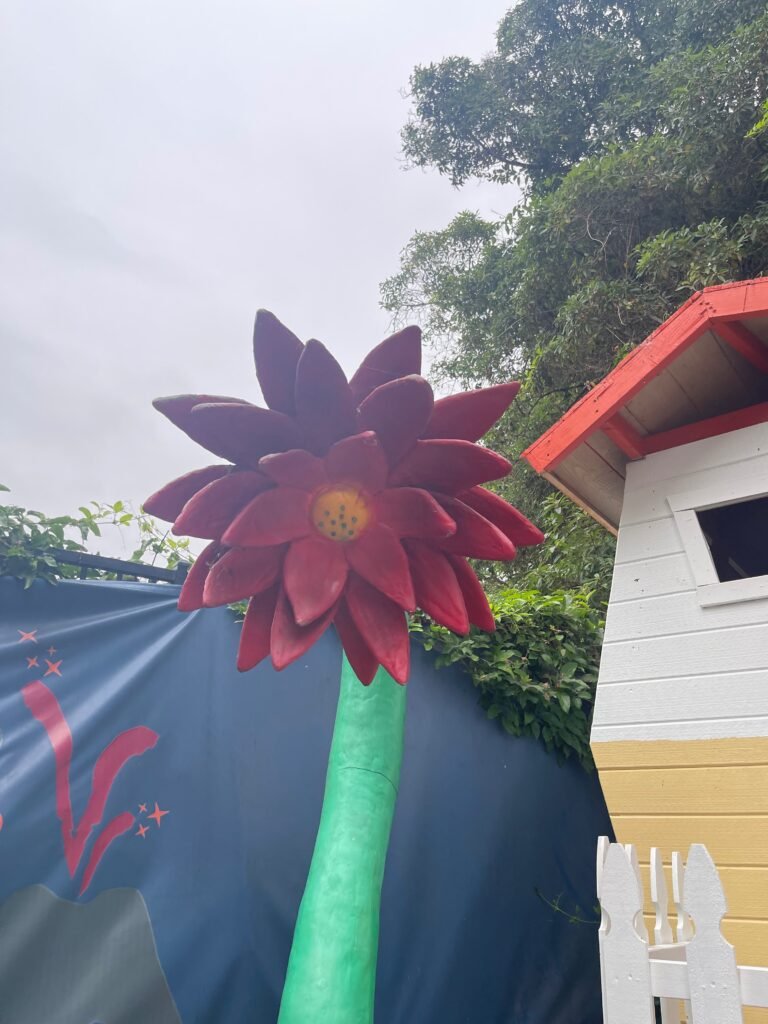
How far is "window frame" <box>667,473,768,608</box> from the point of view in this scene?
1.96 m

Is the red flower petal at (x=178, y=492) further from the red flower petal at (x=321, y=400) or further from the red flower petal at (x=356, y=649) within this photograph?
the red flower petal at (x=356, y=649)

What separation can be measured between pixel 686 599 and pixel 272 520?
4.70 ft

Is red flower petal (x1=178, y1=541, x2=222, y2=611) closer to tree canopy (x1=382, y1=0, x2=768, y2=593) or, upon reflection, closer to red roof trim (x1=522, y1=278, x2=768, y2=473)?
red roof trim (x1=522, y1=278, x2=768, y2=473)

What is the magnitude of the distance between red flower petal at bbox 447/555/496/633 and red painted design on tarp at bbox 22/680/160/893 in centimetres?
111

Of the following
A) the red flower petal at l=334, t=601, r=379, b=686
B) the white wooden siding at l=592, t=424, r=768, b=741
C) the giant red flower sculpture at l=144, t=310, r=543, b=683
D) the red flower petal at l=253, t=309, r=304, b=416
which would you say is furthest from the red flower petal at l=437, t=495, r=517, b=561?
the white wooden siding at l=592, t=424, r=768, b=741

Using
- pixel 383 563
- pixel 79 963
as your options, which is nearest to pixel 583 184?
pixel 383 563

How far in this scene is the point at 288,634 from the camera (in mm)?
1199

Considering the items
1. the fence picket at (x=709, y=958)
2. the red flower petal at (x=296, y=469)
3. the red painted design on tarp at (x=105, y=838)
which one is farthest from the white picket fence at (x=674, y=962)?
the red painted design on tarp at (x=105, y=838)

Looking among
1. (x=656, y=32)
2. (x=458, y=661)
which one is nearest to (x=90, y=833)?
(x=458, y=661)

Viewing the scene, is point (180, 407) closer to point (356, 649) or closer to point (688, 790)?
point (356, 649)

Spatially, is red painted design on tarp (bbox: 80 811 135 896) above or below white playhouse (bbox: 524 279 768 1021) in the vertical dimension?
below

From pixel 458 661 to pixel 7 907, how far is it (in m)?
1.67

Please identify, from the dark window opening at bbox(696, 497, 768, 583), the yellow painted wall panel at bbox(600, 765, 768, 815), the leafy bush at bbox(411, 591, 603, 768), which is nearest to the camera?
the yellow painted wall panel at bbox(600, 765, 768, 815)

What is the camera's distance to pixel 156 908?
177 centimetres
